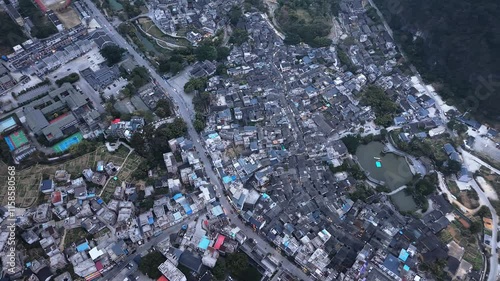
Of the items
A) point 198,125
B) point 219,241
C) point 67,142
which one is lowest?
point 219,241

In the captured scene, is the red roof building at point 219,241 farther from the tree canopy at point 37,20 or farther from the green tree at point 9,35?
the green tree at point 9,35

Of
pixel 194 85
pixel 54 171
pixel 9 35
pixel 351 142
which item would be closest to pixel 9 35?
pixel 9 35

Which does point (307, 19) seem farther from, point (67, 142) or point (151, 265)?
point (151, 265)

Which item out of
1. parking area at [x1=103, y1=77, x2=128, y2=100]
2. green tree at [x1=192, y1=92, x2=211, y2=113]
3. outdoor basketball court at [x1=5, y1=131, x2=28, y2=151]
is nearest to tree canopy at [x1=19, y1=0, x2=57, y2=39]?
parking area at [x1=103, y1=77, x2=128, y2=100]

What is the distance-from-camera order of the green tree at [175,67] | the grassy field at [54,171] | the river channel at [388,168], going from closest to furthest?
the grassy field at [54,171] → the river channel at [388,168] → the green tree at [175,67]

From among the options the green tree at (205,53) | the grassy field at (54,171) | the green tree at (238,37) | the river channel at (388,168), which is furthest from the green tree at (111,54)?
the river channel at (388,168)

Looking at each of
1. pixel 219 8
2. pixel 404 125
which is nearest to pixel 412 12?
pixel 404 125

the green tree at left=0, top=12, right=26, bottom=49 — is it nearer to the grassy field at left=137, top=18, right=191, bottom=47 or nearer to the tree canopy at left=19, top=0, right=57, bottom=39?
the tree canopy at left=19, top=0, right=57, bottom=39
